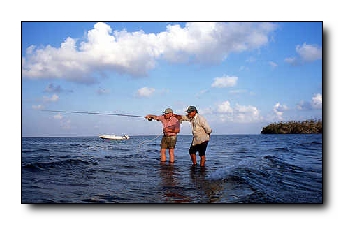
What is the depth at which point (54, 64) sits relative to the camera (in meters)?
4.68

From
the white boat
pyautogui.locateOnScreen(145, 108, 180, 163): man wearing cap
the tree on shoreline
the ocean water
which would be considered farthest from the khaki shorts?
the tree on shoreline

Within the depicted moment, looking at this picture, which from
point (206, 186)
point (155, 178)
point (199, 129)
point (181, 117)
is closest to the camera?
point (206, 186)

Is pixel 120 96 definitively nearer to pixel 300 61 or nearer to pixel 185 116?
pixel 185 116

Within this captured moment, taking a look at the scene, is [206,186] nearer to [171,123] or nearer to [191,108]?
[191,108]

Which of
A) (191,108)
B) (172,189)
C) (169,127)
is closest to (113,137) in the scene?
(169,127)

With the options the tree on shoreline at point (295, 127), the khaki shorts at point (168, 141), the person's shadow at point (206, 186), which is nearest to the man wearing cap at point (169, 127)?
the khaki shorts at point (168, 141)

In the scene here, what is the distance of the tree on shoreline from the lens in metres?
4.67

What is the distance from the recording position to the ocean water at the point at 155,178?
14.1 feet

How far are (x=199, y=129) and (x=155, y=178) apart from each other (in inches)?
45.8

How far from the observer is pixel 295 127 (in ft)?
18.3

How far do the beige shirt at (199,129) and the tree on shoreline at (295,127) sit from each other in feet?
2.83

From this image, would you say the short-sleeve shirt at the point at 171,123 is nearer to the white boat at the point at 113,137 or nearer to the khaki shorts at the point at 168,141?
the khaki shorts at the point at 168,141

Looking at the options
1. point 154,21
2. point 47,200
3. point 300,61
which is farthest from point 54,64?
point 300,61
